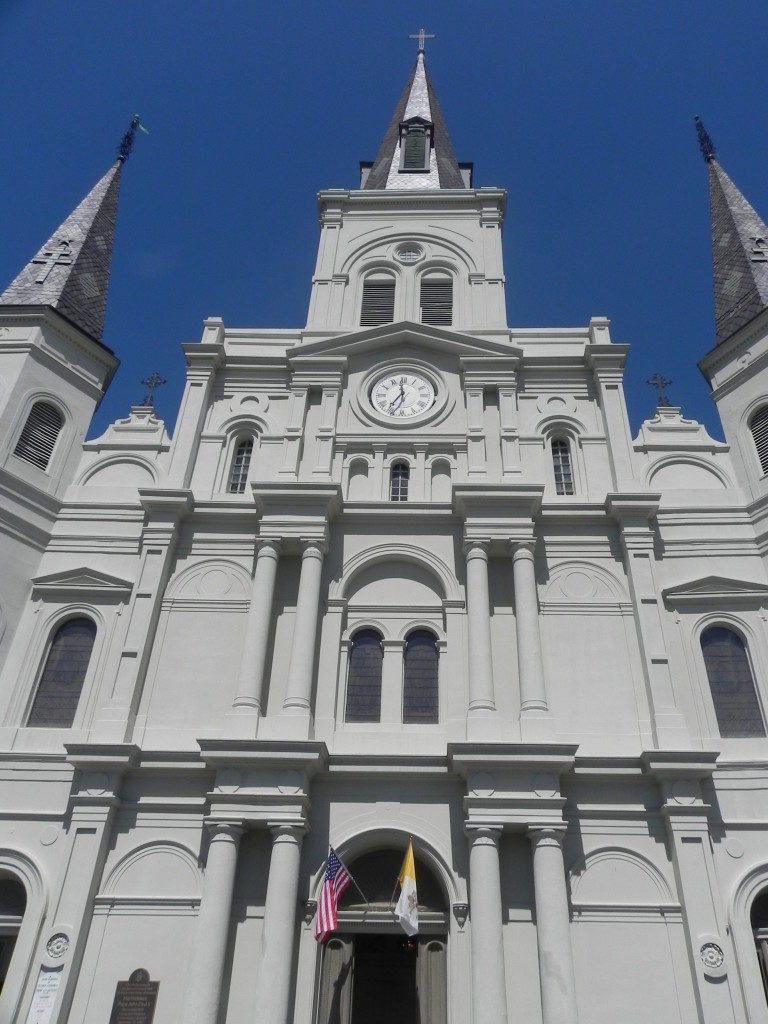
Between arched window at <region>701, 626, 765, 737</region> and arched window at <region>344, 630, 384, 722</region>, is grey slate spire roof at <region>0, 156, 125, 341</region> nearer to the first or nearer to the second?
arched window at <region>344, 630, 384, 722</region>

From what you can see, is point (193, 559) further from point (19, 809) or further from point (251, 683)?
point (19, 809)

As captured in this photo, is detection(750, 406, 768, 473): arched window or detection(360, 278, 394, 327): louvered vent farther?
detection(360, 278, 394, 327): louvered vent

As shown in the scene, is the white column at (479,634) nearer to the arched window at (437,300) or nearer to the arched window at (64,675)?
the arched window at (64,675)

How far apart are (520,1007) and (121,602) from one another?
11.3 m

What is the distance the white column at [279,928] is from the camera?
13.9m

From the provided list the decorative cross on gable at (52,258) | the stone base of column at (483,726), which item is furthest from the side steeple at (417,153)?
the stone base of column at (483,726)

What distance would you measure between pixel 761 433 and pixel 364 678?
37.3 feet

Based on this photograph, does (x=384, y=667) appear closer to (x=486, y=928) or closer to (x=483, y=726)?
(x=483, y=726)

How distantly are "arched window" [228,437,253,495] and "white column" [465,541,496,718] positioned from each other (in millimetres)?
6162

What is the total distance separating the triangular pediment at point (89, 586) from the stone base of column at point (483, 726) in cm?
812

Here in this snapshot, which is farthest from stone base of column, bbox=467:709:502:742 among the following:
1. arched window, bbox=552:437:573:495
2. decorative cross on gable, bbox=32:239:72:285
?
decorative cross on gable, bbox=32:239:72:285

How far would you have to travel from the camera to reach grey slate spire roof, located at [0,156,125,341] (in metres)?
23.2

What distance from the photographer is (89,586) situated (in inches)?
754

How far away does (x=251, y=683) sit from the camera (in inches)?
677
